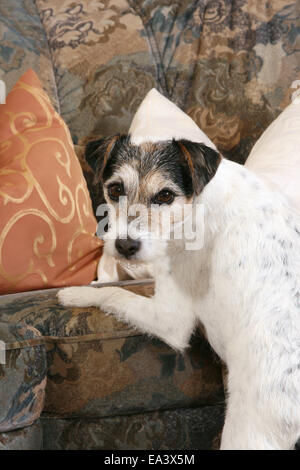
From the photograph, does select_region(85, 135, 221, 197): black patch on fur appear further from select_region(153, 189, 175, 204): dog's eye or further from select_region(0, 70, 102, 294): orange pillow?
select_region(0, 70, 102, 294): orange pillow

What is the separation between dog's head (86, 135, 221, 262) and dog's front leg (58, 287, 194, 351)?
0.62 ft

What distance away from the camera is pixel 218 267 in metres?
1.59

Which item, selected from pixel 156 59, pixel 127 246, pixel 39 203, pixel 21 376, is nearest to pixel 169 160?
pixel 127 246

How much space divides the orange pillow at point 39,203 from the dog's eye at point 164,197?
635 millimetres

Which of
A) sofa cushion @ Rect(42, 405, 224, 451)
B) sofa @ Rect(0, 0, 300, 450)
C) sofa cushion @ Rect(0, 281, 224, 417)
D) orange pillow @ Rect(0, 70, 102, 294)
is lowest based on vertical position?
sofa cushion @ Rect(42, 405, 224, 451)

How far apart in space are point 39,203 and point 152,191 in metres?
0.65

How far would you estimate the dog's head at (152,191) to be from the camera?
159 centimetres

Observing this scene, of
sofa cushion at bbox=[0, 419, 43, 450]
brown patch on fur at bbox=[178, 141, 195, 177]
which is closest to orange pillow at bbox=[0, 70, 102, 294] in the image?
sofa cushion at bbox=[0, 419, 43, 450]

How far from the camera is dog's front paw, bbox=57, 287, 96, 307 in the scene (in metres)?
1.78

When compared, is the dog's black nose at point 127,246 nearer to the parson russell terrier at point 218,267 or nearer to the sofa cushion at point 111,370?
the parson russell terrier at point 218,267

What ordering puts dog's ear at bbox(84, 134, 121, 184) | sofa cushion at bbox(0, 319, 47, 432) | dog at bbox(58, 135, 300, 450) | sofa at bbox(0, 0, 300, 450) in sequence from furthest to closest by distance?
1. sofa at bbox(0, 0, 300, 450)
2. dog's ear at bbox(84, 134, 121, 184)
3. sofa cushion at bbox(0, 319, 47, 432)
4. dog at bbox(58, 135, 300, 450)

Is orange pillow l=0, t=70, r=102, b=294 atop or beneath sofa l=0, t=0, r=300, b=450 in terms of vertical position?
beneath

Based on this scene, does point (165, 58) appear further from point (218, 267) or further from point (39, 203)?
point (218, 267)

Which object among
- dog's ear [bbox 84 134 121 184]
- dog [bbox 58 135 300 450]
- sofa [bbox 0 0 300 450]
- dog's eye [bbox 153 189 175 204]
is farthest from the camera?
sofa [bbox 0 0 300 450]
